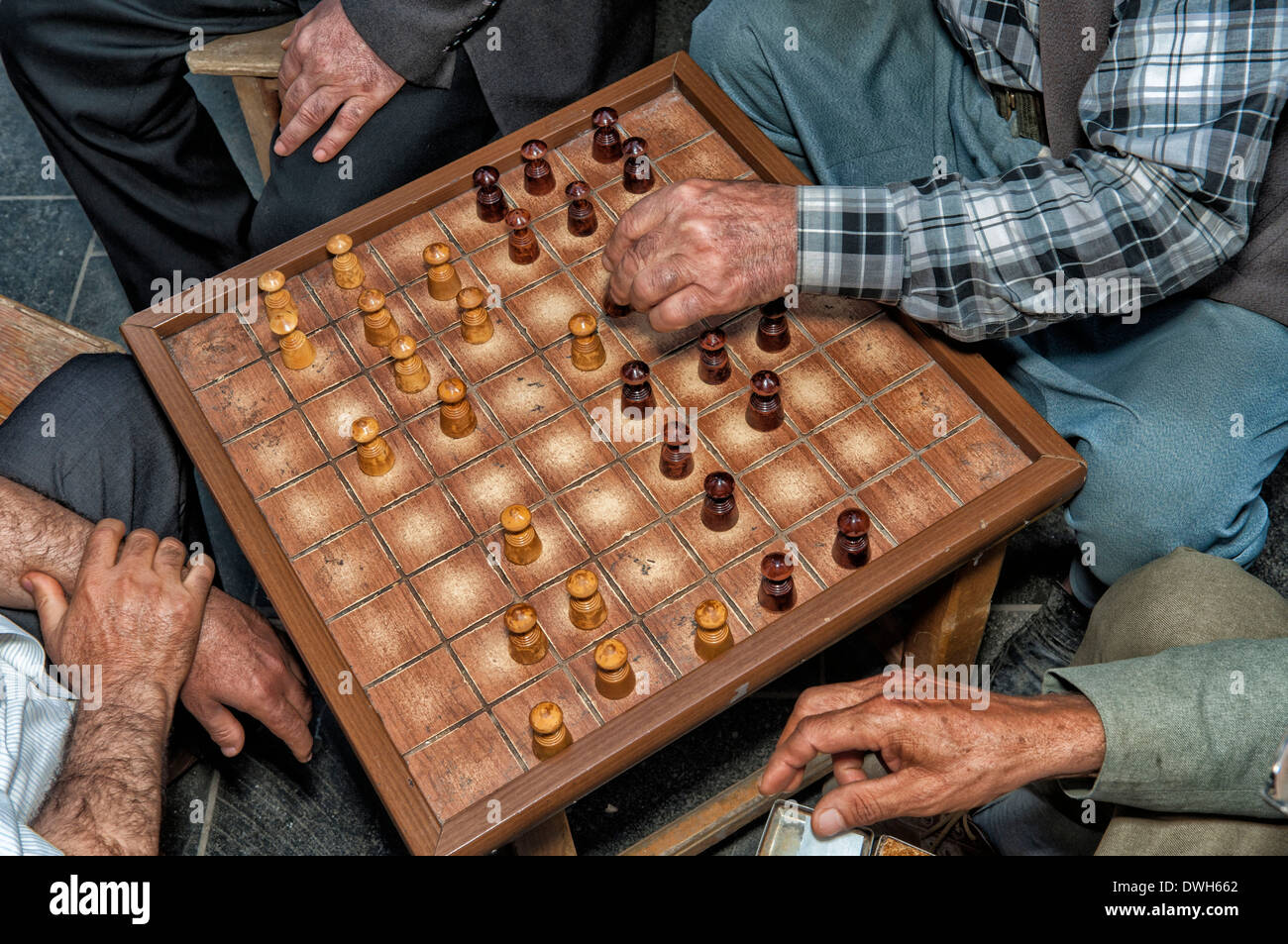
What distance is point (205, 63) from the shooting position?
2.11m

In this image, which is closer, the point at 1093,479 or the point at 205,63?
the point at 1093,479

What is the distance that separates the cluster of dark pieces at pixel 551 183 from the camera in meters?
1.70

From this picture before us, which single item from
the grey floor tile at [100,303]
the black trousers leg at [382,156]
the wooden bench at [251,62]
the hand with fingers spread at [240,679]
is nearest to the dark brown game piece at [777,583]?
the hand with fingers spread at [240,679]

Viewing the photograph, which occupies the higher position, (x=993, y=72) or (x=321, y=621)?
(x=993, y=72)

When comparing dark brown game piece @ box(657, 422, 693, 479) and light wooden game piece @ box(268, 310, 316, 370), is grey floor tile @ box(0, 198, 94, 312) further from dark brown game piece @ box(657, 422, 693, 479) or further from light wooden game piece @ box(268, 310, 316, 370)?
dark brown game piece @ box(657, 422, 693, 479)

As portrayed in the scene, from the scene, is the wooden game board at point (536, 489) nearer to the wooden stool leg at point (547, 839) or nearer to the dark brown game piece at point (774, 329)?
the dark brown game piece at point (774, 329)

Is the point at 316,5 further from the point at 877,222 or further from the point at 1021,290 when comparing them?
the point at 1021,290

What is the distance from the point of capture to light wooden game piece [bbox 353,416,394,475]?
1492 millimetres

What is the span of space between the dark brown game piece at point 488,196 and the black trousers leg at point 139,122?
32.5 inches

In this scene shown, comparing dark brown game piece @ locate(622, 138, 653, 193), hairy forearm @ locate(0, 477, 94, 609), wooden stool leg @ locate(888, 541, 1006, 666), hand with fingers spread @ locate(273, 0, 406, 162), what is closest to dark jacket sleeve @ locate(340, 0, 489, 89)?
hand with fingers spread @ locate(273, 0, 406, 162)

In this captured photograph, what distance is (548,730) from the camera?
1.30m

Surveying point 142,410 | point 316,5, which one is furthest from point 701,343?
point 316,5

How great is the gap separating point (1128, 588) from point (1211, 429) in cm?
27

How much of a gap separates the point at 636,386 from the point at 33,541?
0.88 meters
